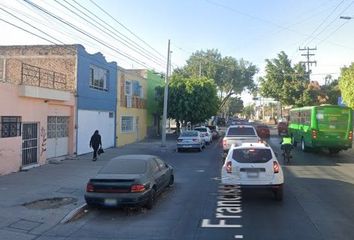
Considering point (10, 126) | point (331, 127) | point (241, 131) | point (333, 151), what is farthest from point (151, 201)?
point (333, 151)

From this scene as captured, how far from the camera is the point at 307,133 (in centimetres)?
2919

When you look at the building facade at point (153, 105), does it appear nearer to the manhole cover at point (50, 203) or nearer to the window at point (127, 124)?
the window at point (127, 124)

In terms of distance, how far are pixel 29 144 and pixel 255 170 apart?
470 inches

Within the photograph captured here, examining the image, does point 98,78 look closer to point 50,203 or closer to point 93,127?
point 93,127

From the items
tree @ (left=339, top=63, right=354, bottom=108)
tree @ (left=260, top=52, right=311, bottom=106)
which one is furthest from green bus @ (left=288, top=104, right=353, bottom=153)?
tree @ (left=260, top=52, right=311, bottom=106)

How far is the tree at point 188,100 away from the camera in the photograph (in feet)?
152

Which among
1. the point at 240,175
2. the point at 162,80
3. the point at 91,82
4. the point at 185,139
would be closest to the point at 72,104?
the point at 91,82

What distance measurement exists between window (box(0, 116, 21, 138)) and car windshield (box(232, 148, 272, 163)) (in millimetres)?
9781

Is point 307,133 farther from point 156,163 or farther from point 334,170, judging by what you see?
point 156,163

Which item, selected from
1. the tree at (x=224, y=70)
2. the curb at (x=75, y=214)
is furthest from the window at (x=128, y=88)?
the tree at (x=224, y=70)

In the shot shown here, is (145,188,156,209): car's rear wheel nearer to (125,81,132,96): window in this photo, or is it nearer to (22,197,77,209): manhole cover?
(22,197,77,209): manhole cover

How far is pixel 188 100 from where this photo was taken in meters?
46.4

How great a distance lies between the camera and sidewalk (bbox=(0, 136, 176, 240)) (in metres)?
10.6

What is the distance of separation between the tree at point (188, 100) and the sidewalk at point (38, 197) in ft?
81.9
